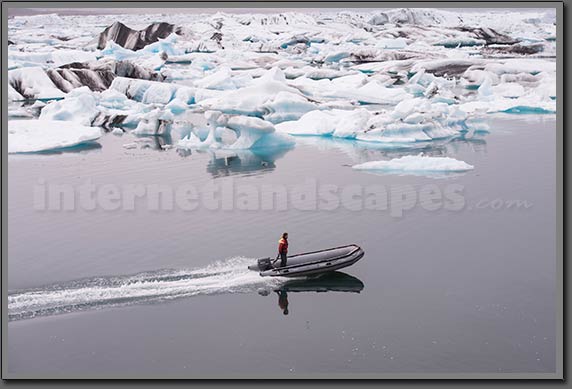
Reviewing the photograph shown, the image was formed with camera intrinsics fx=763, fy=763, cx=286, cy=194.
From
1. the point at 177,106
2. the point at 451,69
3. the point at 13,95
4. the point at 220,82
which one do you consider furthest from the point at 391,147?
the point at 13,95

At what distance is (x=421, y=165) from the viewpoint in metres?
19.7

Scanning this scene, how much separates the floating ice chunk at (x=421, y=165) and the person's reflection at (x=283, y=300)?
7.93 meters

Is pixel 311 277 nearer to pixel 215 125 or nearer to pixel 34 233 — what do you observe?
pixel 34 233

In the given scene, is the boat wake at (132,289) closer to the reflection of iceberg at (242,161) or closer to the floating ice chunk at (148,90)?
the reflection of iceberg at (242,161)

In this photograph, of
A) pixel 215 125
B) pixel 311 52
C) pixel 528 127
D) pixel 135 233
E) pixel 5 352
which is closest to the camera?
pixel 5 352

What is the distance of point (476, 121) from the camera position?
2622cm

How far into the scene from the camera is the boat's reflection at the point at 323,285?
41.8 feet

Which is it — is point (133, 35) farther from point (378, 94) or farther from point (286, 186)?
point (286, 186)

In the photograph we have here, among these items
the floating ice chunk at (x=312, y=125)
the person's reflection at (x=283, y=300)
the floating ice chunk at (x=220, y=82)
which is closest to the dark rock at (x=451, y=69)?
the floating ice chunk at (x=220, y=82)

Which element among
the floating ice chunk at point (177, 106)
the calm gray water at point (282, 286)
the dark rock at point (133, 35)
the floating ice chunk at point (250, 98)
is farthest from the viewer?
the dark rock at point (133, 35)

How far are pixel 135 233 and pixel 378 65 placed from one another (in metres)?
23.4

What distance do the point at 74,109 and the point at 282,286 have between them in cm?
1498

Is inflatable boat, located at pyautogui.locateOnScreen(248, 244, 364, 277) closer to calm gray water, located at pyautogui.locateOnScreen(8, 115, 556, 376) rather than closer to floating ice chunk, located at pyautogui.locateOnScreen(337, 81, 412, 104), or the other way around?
calm gray water, located at pyautogui.locateOnScreen(8, 115, 556, 376)

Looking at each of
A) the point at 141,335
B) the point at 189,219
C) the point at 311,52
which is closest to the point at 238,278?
the point at 141,335
